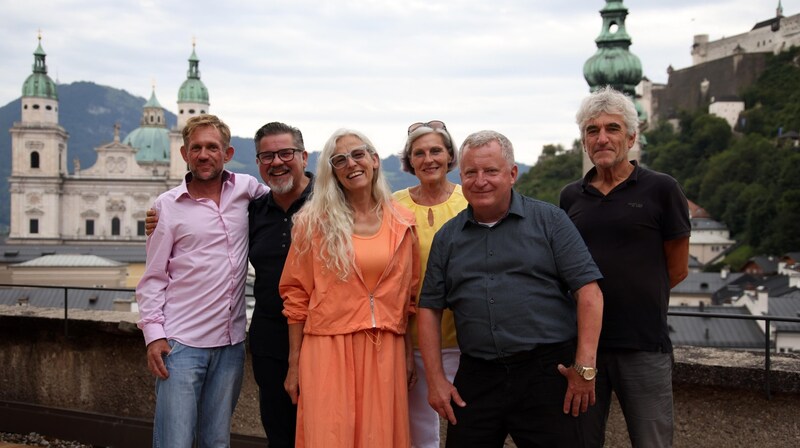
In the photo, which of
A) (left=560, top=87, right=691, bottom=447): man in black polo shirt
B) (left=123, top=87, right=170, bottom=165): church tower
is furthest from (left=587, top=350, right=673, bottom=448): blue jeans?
(left=123, top=87, right=170, bottom=165): church tower

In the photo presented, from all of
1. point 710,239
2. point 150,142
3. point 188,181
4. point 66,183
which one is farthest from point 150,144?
point 188,181

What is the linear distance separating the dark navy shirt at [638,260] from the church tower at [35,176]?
269ft

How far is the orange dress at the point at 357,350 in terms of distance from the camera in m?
2.98

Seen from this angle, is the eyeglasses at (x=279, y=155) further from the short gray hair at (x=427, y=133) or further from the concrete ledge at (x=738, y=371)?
the concrete ledge at (x=738, y=371)

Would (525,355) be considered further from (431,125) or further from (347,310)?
(431,125)

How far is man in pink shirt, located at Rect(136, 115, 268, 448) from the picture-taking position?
325 cm

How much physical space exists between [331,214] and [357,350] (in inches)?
19.5

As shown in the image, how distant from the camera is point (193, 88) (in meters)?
86.3

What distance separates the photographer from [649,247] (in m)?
2.92

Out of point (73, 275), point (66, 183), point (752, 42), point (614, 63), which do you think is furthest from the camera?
point (752, 42)

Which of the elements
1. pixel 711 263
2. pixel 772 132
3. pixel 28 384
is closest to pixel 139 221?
pixel 711 263

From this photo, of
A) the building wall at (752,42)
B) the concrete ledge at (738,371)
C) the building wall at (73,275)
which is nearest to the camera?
the concrete ledge at (738,371)

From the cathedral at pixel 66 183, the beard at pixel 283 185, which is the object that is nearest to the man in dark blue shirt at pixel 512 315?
the beard at pixel 283 185

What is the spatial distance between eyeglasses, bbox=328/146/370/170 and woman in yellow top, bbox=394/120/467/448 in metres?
0.34
